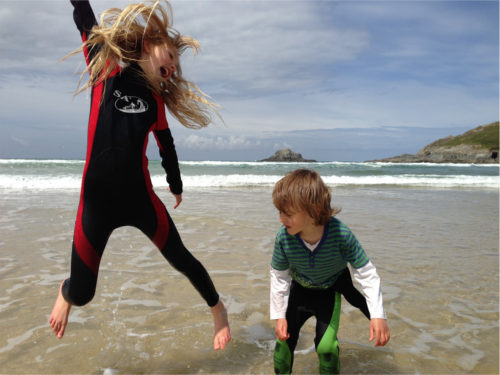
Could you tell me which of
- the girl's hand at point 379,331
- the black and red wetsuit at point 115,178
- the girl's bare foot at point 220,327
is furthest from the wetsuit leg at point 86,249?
the girl's hand at point 379,331

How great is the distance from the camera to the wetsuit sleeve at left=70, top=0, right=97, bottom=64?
2.54m

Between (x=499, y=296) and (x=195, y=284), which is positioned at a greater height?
(x=195, y=284)

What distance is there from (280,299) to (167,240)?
808 mm

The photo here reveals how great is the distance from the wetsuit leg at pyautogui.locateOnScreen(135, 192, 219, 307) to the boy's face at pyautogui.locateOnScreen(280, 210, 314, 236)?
809 mm

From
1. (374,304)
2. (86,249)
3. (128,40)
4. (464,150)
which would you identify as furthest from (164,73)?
(464,150)

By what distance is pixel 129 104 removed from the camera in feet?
7.86

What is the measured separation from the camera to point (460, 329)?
3.02 metres

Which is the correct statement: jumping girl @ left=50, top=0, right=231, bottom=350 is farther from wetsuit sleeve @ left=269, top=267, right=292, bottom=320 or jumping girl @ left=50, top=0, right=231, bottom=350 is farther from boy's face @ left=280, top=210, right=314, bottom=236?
boy's face @ left=280, top=210, right=314, bottom=236

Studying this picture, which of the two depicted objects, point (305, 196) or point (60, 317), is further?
point (60, 317)

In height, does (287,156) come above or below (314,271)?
above

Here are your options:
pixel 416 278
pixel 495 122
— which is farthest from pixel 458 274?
pixel 495 122

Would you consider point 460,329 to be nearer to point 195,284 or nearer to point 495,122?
point 195,284

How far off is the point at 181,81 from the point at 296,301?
160cm

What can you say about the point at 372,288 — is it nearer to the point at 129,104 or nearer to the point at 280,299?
the point at 280,299
